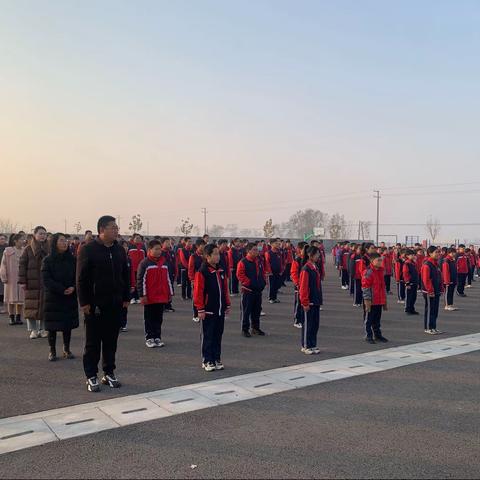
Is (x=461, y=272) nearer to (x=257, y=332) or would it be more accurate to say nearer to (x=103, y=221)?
(x=257, y=332)

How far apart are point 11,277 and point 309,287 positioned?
6617 mm

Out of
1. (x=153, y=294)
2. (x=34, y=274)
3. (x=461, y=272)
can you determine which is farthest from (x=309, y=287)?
(x=461, y=272)

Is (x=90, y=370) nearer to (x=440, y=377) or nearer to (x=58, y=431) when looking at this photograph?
(x=58, y=431)

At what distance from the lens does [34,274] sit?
8766 millimetres

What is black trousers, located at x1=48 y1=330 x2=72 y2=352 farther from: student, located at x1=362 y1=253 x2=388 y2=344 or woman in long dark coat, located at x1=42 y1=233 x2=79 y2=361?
student, located at x1=362 y1=253 x2=388 y2=344

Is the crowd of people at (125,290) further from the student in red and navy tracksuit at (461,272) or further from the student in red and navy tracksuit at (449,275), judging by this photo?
the student in red and navy tracksuit at (461,272)

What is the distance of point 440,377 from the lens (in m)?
6.93

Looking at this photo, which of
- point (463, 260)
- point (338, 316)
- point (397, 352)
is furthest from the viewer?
point (463, 260)

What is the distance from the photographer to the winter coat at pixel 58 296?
24.2ft

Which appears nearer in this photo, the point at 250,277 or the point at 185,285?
the point at 250,277

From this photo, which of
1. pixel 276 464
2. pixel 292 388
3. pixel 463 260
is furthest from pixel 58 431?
pixel 463 260

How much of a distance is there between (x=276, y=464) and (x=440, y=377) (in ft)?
12.7

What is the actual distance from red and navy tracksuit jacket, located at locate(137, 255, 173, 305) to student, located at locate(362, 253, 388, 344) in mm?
3828

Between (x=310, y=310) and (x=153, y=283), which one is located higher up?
(x=153, y=283)
